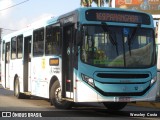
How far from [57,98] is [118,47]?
318 centimetres

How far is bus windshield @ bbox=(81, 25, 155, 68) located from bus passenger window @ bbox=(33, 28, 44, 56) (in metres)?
3.72

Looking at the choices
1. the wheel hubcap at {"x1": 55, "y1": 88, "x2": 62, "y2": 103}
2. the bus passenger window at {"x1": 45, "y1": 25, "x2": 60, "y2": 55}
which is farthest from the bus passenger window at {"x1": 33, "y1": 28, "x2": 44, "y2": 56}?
the wheel hubcap at {"x1": 55, "y1": 88, "x2": 62, "y2": 103}

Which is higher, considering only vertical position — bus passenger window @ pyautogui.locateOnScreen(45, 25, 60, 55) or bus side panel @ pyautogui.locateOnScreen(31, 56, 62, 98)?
bus passenger window @ pyautogui.locateOnScreen(45, 25, 60, 55)

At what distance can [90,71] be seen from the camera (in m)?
13.4

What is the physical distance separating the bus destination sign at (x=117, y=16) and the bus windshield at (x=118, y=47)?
241mm

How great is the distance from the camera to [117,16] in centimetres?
1412

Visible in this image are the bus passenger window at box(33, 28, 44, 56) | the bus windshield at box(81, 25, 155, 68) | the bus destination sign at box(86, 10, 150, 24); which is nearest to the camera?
the bus windshield at box(81, 25, 155, 68)

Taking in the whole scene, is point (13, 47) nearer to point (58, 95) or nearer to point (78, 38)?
point (58, 95)

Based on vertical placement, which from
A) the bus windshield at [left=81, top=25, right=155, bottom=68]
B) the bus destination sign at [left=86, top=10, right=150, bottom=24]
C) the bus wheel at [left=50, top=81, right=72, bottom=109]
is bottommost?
the bus wheel at [left=50, top=81, right=72, bottom=109]

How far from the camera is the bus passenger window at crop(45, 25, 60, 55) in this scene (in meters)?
15.4

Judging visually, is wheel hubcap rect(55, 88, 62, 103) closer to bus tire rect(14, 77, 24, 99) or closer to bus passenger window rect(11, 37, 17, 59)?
bus tire rect(14, 77, 24, 99)

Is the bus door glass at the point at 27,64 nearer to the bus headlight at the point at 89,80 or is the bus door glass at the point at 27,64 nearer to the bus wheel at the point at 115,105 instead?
the bus wheel at the point at 115,105

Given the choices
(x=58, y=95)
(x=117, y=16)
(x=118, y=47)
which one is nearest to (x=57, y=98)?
(x=58, y=95)

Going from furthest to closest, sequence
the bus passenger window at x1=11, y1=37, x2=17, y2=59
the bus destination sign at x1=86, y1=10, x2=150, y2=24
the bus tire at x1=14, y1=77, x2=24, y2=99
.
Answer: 1. the bus passenger window at x1=11, y1=37, x2=17, y2=59
2. the bus tire at x1=14, y1=77, x2=24, y2=99
3. the bus destination sign at x1=86, y1=10, x2=150, y2=24
